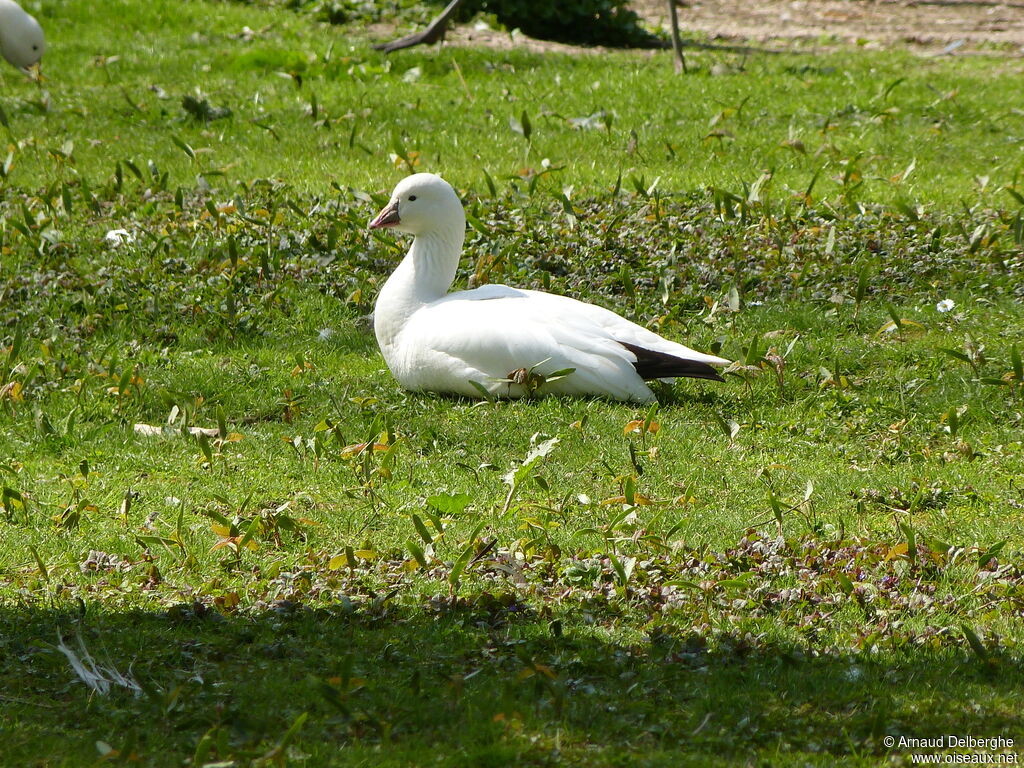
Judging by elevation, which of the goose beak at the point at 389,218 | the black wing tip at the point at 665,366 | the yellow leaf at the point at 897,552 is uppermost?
the goose beak at the point at 389,218

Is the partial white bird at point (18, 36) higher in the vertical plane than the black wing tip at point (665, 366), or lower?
higher

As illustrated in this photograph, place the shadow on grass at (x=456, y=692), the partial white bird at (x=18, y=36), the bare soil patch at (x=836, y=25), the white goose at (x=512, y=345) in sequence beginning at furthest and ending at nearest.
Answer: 1. the bare soil patch at (x=836, y=25)
2. the partial white bird at (x=18, y=36)
3. the white goose at (x=512, y=345)
4. the shadow on grass at (x=456, y=692)

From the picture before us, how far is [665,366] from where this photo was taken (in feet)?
18.9

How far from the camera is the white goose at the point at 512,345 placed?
5863 mm

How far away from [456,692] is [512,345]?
2.58 meters

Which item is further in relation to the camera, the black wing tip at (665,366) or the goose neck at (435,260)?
the goose neck at (435,260)

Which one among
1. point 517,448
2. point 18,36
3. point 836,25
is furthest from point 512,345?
point 836,25

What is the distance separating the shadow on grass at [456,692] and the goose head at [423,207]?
2905 millimetres

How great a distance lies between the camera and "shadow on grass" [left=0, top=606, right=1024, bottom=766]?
329 centimetres

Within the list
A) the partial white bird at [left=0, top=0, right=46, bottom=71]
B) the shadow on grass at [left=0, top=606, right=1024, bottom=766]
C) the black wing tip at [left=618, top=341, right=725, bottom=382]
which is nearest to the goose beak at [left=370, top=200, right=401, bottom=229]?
the black wing tip at [left=618, top=341, right=725, bottom=382]

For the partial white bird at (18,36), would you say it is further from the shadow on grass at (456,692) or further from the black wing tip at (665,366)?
the shadow on grass at (456,692)

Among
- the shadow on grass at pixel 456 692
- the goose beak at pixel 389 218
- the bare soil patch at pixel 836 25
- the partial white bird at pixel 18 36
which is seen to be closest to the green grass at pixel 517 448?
the shadow on grass at pixel 456 692

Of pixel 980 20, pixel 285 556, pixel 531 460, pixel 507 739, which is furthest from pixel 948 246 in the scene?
pixel 980 20

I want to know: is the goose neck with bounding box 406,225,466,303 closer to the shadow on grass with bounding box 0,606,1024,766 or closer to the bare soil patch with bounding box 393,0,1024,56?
the shadow on grass with bounding box 0,606,1024,766
